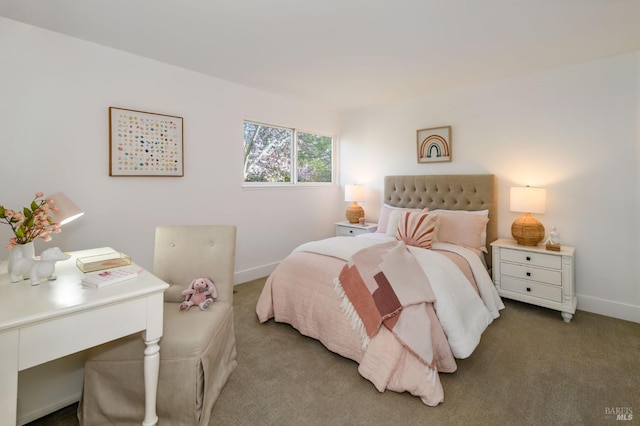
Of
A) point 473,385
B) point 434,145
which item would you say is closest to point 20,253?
point 473,385

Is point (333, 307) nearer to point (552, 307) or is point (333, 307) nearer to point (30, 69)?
point (552, 307)

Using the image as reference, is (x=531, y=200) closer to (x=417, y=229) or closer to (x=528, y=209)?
(x=528, y=209)

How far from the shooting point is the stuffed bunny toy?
5.82ft

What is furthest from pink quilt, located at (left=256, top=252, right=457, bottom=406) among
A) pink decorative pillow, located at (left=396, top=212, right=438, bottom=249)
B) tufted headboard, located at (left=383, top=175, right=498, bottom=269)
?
tufted headboard, located at (left=383, top=175, right=498, bottom=269)

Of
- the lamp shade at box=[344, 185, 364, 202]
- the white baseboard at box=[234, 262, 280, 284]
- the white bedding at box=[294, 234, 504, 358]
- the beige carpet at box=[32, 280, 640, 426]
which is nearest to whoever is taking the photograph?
the beige carpet at box=[32, 280, 640, 426]

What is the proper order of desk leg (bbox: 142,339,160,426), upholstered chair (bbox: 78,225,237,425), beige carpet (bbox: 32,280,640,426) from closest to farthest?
desk leg (bbox: 142,339,160,426)
upholstered chair (bbox: 78,225,237,425)
beige carpet (bbox: 32,280,640,426)

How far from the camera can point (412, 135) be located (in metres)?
3.99

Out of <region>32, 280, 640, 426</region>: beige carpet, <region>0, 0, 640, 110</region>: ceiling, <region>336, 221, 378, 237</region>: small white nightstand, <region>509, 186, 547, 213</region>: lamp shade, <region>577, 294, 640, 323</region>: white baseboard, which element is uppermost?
<region>0, 0, 640, 110</region>: ceiling

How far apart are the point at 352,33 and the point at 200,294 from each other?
2.17 meters

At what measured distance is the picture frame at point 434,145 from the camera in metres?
3.67

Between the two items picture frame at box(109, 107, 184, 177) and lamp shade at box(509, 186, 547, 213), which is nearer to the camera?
picture frame at box(109, 107, 184, 177)

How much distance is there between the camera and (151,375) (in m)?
1.31

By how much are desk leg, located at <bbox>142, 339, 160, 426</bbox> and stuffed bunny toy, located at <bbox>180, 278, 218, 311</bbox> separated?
1.46 feet

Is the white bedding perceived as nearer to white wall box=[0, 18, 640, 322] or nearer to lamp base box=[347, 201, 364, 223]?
white wall box=[0, 18, 640, 322]
